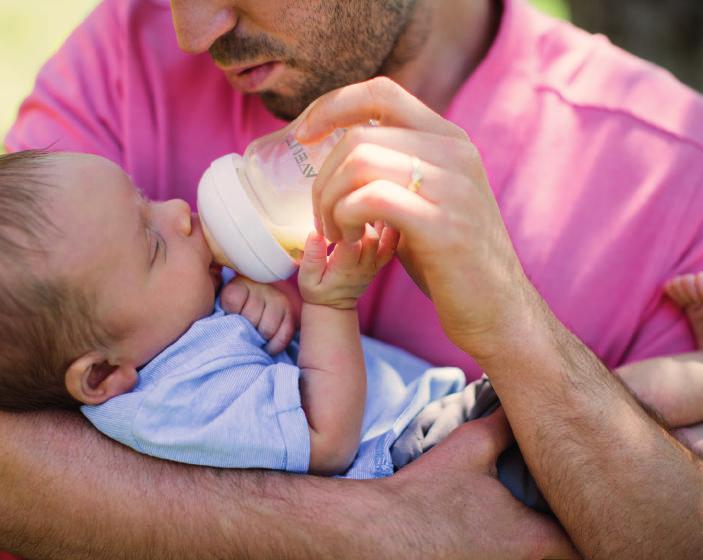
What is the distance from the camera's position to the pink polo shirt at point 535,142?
6.61 feet

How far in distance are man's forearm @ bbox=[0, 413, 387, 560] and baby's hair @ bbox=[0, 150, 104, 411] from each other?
16cm

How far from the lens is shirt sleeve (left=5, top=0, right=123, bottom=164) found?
7.07ft

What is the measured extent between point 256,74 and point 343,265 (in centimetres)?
62

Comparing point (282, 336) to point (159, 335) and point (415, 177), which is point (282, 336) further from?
point (415, 177)

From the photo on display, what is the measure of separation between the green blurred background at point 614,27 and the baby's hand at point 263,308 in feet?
8.69

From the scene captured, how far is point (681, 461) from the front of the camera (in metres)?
1.71

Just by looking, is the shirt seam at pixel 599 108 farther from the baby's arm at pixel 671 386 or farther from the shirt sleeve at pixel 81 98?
the shirt sleeve at pixel 81 98

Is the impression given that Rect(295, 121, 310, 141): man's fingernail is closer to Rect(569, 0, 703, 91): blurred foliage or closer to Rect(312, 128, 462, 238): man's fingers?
Rect(312, 128, 462, 238): man's fingers

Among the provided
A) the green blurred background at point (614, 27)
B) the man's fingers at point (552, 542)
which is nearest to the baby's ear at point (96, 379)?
the man's fingers at point (552, 542)

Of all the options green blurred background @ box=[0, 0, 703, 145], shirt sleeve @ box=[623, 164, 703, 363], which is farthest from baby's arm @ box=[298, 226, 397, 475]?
green blurred background @ box=[0, 0, 703, 145]

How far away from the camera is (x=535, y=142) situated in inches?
81.7

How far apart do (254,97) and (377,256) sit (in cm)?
75

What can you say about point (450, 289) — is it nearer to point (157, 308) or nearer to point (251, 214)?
point (251, 214)

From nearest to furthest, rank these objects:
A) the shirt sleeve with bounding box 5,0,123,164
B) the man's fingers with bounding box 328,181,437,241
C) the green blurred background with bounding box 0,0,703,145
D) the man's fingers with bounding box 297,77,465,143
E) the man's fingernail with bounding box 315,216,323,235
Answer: the man's fingers with bounding box 328,181,437,241 < the man's fingers with bounding box 297,77,465,143 < the man's fingernail with bounding box 315,216,323,235 < the shirt sleeve with bounding box 5,0,123,164 < the green blurred background with bounding box 0,0,703,145
